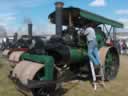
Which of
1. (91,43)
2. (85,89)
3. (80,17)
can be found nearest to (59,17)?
(80,17)

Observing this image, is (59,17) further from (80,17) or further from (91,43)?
(91,43)

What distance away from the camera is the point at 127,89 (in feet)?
23.8

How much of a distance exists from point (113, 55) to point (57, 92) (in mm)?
2803

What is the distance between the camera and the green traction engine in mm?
5973

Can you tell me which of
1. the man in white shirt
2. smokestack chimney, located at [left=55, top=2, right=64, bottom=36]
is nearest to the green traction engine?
smokestack chimney, located at [left=55, top=2, right=64, bottom=36]

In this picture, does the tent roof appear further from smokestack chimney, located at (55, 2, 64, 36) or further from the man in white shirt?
the man in white shirt

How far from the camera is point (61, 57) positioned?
709cm

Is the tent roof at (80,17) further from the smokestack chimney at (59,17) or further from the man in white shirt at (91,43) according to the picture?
the man in white shirt at (91,43)

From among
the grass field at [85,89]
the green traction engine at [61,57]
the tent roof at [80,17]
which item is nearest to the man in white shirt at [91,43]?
the green traction engine at [61,57]

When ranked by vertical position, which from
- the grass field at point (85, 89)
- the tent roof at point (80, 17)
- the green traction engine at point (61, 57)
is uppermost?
the tent roof at point (80, 17)

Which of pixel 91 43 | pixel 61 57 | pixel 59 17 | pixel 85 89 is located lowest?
pixel 85 89

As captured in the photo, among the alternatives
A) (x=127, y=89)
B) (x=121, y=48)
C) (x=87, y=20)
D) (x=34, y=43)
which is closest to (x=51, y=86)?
(x=34, y=43)

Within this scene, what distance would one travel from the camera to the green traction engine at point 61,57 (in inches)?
235

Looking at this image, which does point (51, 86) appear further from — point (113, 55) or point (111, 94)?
point (113, 55)
